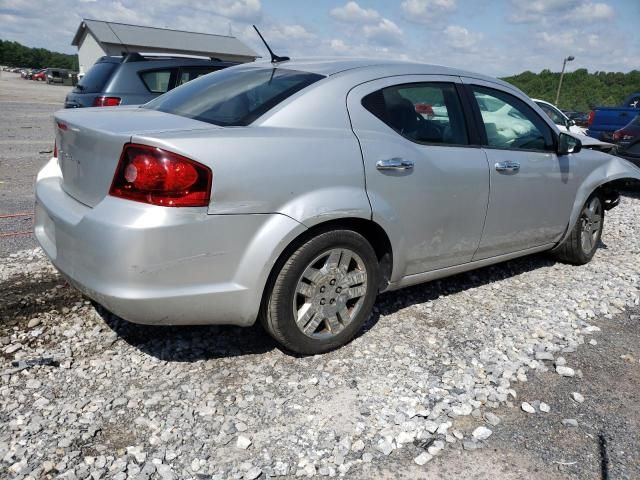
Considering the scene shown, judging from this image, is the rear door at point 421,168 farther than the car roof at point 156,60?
No

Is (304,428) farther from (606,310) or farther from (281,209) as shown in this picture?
(606,310)

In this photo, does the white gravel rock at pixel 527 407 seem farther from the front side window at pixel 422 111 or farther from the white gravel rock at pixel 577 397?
the front side window at pixel 422 111

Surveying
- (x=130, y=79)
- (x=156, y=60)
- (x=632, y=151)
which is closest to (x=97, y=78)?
(x=130, y=79)

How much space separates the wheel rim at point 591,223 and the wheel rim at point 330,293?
9.03 ft

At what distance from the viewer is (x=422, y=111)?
138 inches

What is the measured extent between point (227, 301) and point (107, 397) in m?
0.76

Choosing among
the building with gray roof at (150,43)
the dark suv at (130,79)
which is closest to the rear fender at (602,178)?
the dark suv at (130,79)

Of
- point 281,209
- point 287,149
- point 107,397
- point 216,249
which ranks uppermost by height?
point 287,149

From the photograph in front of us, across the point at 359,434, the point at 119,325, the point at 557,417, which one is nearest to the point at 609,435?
the point at 557,417

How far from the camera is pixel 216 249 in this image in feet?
8.55

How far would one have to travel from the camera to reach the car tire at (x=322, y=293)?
291 centimetres

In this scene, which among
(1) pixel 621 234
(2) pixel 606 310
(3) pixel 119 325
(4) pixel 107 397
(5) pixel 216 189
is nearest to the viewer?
(5) pixel 216 189

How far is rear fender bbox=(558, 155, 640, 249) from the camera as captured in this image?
4672 mm

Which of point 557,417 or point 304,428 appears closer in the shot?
point 304,428
